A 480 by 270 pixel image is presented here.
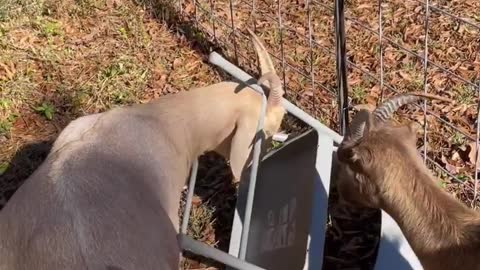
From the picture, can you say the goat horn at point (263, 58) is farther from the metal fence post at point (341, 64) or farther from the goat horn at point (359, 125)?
the goat horn at point (359, 125)

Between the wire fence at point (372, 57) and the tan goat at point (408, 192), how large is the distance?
2.83 feet

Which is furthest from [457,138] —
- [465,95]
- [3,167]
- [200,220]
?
[3,167]

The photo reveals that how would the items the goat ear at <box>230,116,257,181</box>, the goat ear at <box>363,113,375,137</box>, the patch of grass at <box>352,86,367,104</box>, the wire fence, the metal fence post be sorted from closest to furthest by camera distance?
the goat ear at <box>363,113,375,137</box>
the metal fence post
the goat ear at <box>230,116,257,181</box>
the wire fence
the patch of grass at <box>352,86,367,104</box>

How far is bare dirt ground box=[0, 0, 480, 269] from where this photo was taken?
490 centimetres

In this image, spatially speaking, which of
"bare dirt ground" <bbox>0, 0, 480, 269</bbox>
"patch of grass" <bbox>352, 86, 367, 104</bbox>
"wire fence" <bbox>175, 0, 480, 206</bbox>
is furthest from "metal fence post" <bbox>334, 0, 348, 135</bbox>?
"patch of grass" <bbox>352, 86, 367, 104</bbox>

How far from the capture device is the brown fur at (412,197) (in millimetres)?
3518

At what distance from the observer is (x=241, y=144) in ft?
14.9

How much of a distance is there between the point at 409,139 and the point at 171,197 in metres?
1.22

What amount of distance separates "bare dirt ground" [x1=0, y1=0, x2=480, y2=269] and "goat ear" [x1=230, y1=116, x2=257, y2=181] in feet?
1.43

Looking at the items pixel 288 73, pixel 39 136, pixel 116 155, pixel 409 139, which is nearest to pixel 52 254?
pixel 116 155

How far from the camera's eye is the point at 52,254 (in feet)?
10.4

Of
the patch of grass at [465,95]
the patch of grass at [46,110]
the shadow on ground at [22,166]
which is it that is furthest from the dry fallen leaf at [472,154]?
the patch of grass at [46,110]

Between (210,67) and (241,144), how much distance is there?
157 centimetres

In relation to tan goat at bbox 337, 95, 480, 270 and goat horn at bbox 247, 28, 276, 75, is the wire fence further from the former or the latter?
tan goat at bbox 337, 95, 480, 270
